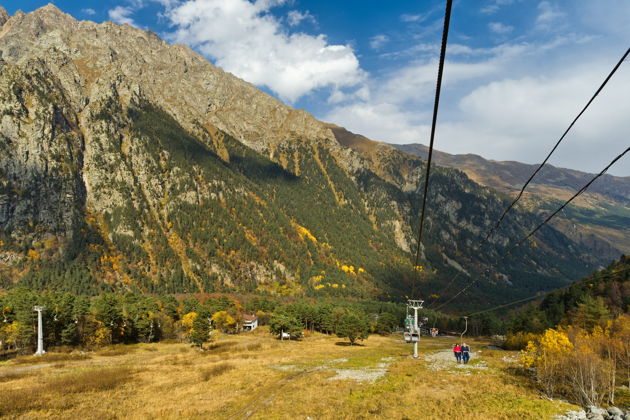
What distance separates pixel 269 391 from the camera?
41.1 metres

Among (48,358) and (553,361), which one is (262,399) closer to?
(553,361)

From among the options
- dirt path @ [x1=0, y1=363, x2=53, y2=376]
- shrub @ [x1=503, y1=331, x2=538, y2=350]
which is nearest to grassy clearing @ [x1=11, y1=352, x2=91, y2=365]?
dirt path @ [x1=0, y1=363, x2=53, y2=376]

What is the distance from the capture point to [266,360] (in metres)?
67.8

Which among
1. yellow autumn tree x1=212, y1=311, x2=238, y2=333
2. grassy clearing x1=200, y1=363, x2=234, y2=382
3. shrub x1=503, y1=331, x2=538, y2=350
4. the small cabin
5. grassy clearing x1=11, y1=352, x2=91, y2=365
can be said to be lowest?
the small cabin

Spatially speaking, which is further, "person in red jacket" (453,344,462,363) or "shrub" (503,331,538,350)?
"shrub" (503,331,538,350)

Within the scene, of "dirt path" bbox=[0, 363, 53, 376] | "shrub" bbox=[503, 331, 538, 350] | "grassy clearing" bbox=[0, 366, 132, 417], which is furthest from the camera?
"shrub" bbox=[503, 331, 538, 350]

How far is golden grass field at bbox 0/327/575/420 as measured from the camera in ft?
105

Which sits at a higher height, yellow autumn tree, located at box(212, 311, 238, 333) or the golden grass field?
the golden grass field

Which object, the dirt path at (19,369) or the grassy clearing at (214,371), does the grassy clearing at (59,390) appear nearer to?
the dirt path at (19,369)

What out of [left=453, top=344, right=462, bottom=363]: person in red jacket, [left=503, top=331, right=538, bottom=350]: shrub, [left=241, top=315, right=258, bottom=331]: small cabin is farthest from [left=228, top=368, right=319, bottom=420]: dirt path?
[left=241, top=315, right=258, bottom=331]: small cabin

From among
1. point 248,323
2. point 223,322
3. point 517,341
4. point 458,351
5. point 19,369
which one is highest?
point 458,351

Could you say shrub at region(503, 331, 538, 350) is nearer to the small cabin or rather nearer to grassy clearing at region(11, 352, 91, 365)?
the small cabin

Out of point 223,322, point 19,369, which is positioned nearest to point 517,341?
point 223,322

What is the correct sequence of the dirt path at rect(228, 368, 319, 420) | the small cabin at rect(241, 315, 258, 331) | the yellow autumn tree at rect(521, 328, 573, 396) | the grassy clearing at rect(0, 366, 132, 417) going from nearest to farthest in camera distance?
1. the dirt path at rect(228, 368, 319, 420)
2. the grassy clearing at rect(0, 366, 132, 417)
3. the yellow autumn tree at rect(521, 328, 573, 396)
4. the small cabin at rect(241, 315, 258, 331)
